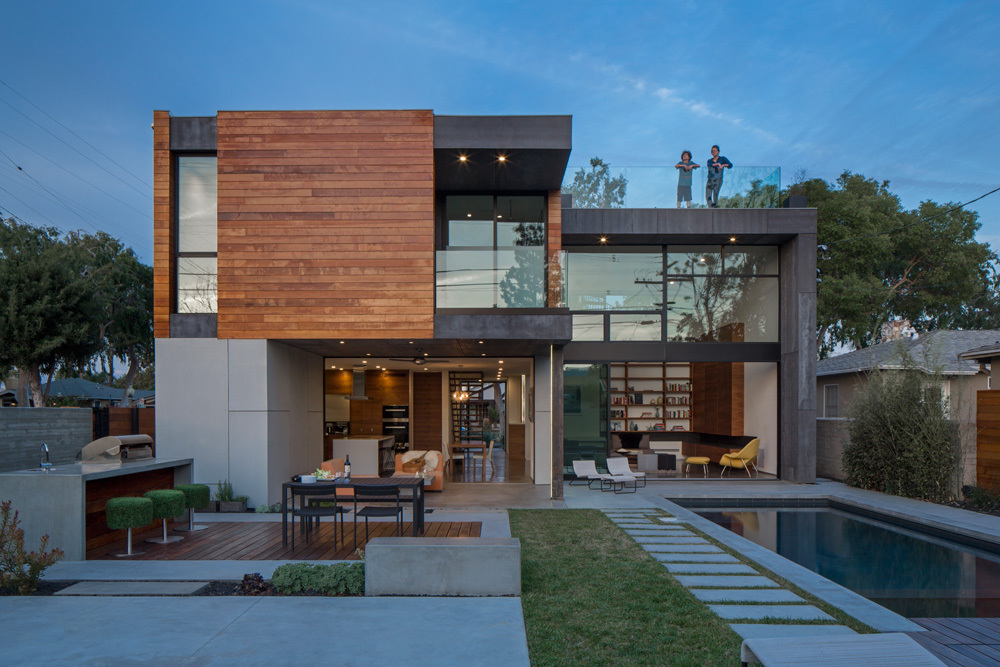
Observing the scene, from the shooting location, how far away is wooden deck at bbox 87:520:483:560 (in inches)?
268

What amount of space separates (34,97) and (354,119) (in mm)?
49538

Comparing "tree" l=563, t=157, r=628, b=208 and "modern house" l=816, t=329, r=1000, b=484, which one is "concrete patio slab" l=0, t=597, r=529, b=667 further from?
"modern house" l=816, t=329, r=1000, b=484

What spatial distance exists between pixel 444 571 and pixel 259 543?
10.2 ft

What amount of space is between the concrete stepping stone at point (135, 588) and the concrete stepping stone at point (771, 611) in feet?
14.6

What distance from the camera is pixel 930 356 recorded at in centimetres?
1252

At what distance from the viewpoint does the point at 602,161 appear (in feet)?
43.4

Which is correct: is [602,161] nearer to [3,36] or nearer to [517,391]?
[517,391]

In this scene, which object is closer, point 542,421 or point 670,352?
point 542,421

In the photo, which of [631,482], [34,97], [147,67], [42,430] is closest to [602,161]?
[631,482]

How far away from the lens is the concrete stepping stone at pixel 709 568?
6.25 metres

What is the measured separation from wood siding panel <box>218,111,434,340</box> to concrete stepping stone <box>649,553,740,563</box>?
4.78m

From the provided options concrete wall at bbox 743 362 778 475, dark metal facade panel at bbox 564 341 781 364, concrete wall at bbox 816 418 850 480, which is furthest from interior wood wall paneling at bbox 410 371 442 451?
concrete wall at bbox 816 418 850 480

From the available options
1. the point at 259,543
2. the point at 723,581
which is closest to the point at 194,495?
the point at 259,543

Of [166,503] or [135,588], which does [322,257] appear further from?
[135,588]
